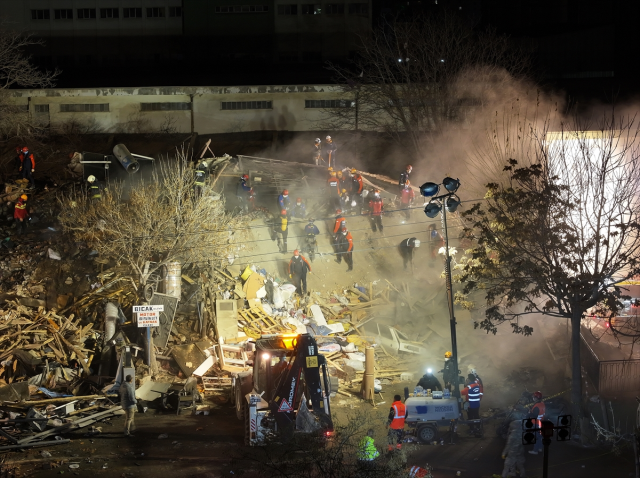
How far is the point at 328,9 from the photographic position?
131ft

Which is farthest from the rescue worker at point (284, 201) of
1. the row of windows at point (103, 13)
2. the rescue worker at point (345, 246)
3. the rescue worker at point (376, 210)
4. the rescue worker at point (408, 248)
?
the row of windows at point (103, 13)

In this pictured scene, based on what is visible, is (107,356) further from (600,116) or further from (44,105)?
(600,116)

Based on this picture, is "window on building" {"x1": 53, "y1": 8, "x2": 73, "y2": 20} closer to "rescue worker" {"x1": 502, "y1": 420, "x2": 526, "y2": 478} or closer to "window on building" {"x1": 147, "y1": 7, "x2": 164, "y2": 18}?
"window on building" {"x1": 147, "y1": 7, "x2": 164, "y2": 18}

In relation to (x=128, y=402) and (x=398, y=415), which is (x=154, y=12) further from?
(x=398, y=415)

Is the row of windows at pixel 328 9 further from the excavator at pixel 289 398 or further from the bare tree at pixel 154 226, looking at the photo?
the excavator at pixel 289 398

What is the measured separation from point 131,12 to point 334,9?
11.5 m

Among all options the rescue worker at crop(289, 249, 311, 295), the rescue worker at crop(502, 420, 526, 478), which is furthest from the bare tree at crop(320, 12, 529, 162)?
the rescue worker at crop(502, 420, 526, 478)

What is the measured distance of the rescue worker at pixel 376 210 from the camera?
27.0 meters

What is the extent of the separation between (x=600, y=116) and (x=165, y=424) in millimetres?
22161

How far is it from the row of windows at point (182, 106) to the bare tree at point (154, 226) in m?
11.8

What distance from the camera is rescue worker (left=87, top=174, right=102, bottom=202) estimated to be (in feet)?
79.5

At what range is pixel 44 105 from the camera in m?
34.7

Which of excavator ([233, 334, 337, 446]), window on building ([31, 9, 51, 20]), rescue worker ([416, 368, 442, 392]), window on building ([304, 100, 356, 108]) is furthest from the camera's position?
window on building ([31, 9, 51, 20])

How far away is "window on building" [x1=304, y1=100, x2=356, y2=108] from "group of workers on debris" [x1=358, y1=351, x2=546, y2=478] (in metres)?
19.7
